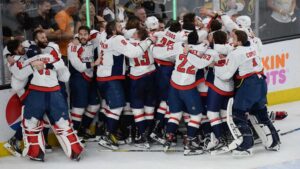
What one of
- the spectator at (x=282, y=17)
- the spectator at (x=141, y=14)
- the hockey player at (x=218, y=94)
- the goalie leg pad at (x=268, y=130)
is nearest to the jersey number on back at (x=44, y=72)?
the spectator at (x=141, y=14)

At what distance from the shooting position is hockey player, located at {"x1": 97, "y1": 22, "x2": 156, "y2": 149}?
832cm

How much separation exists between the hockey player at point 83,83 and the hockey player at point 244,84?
1.34m

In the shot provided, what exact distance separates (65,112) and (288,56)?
3.24m

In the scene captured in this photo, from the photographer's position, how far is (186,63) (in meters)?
8.19

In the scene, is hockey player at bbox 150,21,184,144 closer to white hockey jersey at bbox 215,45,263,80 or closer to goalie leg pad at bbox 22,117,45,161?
white hockey jersey at bbox 215,45,263,80

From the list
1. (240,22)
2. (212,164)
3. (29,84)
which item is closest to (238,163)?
(212,164)

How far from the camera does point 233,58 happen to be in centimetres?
795

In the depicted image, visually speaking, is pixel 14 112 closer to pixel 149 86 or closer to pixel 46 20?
pixel 46 20

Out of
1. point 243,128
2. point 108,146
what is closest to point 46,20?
point 108,146

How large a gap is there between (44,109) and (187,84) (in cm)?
139

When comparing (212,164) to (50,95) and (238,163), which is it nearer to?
(238,163)

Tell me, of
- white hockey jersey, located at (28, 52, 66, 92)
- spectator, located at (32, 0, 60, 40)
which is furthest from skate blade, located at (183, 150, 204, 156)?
spectator, located at (32, 0, 60, 40)

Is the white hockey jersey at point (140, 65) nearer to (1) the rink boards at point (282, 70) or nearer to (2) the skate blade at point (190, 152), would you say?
(2) the skate blade at point (190, 152)

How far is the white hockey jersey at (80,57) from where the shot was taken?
8.47 meters
